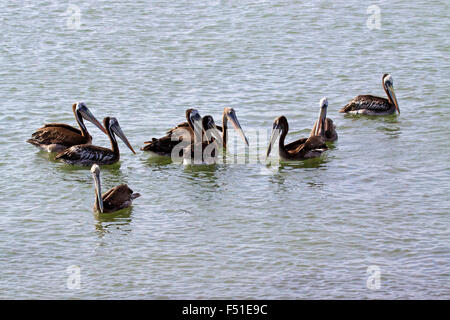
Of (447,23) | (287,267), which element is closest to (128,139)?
(287,267)

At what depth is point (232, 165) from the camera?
12875 mm

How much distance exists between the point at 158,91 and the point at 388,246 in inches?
298

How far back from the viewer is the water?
912 centimetres

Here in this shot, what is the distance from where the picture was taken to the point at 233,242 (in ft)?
32.5

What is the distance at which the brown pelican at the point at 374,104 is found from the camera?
588 inches

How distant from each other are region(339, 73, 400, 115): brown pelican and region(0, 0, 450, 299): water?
17 centimetres

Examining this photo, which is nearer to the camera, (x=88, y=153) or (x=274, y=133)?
(x=88, y=153)

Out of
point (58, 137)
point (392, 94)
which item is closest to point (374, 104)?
point (392, 94)

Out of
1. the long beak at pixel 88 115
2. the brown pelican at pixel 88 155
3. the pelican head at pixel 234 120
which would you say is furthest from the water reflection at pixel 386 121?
the brown pelican at pixel 88 155

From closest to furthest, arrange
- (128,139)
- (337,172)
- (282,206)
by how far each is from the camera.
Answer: (282,206) < (337,172) < (128,139)

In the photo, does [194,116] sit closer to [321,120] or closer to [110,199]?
[321,120]

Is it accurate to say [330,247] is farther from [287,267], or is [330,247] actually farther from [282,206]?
[282,206]

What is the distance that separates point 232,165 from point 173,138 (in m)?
0.97

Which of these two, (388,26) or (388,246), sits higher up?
(388,26)
